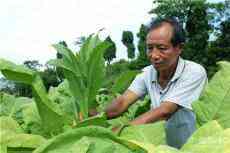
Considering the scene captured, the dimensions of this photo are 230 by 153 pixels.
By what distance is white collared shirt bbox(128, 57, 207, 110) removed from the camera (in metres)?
3.46

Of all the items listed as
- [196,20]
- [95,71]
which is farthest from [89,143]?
[196,20]

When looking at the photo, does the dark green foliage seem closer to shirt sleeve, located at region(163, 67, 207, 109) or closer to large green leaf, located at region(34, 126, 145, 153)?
shirt sleeve, located at region(163, 67, 207, 109)

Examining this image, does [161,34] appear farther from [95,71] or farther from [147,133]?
[147,133]

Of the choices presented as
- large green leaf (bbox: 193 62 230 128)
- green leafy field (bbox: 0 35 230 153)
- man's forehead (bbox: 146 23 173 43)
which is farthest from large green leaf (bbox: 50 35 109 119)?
man's forehead (bbox: 146 23 173 43)

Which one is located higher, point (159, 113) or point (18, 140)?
point (18, 140)

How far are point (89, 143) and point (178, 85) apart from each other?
8.80ft

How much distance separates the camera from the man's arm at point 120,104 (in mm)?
2994

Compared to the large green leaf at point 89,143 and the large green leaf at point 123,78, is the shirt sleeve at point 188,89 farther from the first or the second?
the large green leaf at point 89,143

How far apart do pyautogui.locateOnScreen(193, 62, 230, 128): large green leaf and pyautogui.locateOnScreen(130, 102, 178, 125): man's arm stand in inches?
39.1

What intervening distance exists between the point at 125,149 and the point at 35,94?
0.44 meters

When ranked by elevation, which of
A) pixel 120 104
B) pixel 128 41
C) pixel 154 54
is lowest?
pixel 128 41

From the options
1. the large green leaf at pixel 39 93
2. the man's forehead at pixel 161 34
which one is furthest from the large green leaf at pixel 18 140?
the man's forehead at pixel 161 34

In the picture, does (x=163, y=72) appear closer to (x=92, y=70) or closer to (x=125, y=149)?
(x=92, y=70)

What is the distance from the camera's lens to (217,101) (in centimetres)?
131
